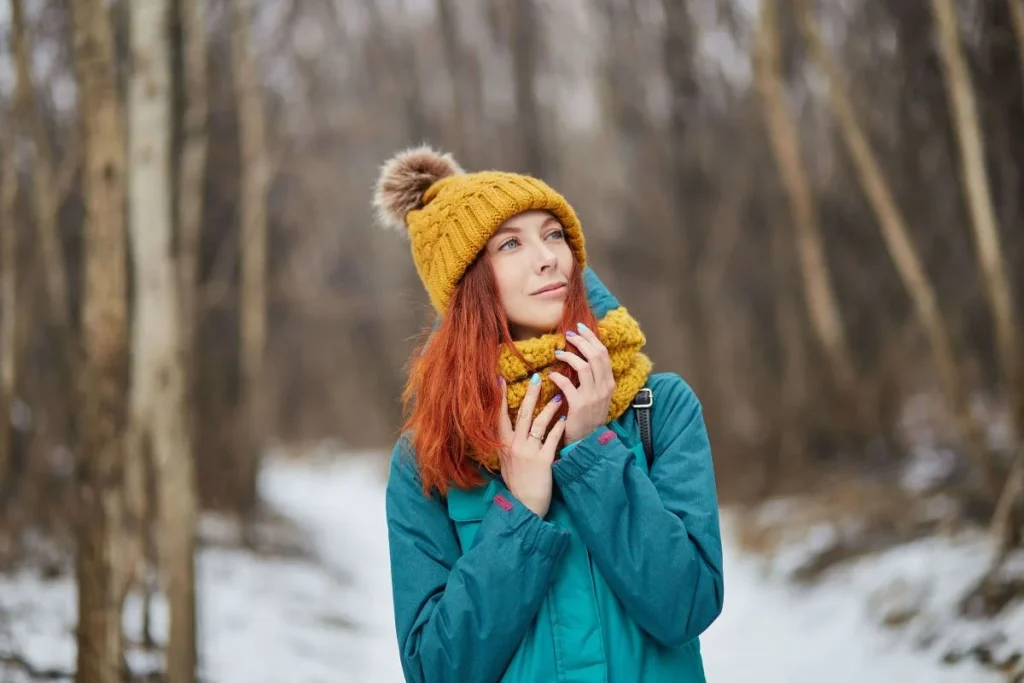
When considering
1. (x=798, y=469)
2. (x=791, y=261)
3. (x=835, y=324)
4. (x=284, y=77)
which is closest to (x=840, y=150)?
(x=791, y=261)

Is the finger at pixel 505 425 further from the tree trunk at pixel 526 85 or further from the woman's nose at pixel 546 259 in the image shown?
the tree trunk at pixel 526 85

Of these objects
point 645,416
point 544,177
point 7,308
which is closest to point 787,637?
point 645,416

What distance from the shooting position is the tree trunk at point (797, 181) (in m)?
8.24

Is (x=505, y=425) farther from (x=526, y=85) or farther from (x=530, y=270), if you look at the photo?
(x=526, y=85)

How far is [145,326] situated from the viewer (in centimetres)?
388

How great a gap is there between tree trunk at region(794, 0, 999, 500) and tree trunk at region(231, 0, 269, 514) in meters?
5.27

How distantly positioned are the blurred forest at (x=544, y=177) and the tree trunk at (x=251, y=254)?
39mm

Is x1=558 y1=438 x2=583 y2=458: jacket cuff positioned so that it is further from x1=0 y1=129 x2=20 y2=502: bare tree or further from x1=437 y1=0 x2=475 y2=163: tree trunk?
x1=437 y1=0 x2=475 y2=163: tree trunk

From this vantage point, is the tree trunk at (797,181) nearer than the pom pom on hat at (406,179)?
No

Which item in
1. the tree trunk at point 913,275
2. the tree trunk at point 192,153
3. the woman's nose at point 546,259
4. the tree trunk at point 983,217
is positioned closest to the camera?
the woman's nose at point 546,259

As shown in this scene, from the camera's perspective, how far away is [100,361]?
3.53m

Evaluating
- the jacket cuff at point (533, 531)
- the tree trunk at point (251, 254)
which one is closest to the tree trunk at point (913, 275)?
the jacket cuff at point (533, 531)

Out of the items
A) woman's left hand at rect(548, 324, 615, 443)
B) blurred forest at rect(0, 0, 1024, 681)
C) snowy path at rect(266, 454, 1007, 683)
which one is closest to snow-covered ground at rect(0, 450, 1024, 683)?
snowy path at rect(266, 454, 1007, 683)

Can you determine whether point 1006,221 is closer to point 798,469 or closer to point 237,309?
point 798,469
